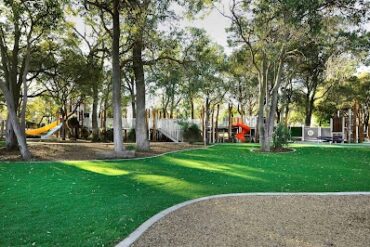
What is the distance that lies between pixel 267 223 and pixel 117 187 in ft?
Answer: 13.0

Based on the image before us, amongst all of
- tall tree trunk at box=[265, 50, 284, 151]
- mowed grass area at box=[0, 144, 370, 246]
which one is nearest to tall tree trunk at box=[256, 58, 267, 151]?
tall tree trunk at box=[265, 50, 284, 151]

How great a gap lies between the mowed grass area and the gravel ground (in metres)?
0.58

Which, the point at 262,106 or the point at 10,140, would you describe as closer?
the point at 10,140

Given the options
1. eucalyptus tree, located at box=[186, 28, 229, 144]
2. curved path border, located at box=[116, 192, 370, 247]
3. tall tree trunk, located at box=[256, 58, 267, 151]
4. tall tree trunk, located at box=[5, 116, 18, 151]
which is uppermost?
eucalyptus tree, located at box=[186, 28, 229, 144]

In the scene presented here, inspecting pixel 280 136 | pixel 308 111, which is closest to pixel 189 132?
pixel 280 136

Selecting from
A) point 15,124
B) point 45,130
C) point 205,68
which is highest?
point 205,68

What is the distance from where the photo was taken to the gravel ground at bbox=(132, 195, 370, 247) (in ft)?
15.3

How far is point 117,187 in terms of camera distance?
8.30 meters

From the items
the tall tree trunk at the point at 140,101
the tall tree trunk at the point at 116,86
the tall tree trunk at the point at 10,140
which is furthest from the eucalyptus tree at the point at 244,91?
the tall tree trunk at the point at 10,140

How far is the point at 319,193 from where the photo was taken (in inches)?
304

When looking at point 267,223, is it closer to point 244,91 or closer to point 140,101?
point 140,101

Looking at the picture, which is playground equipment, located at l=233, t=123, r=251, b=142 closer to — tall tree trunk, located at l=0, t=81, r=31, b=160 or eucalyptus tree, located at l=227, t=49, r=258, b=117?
eucalyptus tree, located at l=227, t=49, r=258, b=117

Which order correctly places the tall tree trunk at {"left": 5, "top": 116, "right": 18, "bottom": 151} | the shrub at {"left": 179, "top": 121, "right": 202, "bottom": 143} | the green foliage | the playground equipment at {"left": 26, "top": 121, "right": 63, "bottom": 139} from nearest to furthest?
1. the tall tree trunk at {"left": 5, "top": 116, "right": 18, "bottom": 151}
2. the shrub at {"left": 179, "top": 121, "right": 202, "bottom": 143}
3. the green foliage
4. the playground equipment at {"left": 26, "top": 121, "right": 63, "bottom": 139}

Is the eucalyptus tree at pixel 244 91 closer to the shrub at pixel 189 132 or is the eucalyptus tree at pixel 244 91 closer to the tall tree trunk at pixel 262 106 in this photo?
the shrub at pixel 189 132
